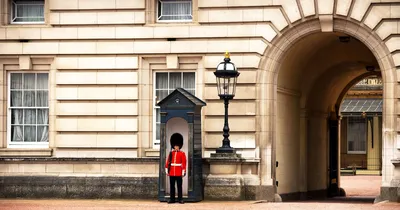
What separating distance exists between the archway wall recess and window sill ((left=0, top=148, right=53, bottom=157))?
16.8 ft

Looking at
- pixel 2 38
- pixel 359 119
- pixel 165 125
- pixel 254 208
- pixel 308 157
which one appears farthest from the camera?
pixel 359 119

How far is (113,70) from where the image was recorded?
29375 mm

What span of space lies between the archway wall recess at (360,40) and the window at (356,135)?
2765 cm

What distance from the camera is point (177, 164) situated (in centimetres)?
2748

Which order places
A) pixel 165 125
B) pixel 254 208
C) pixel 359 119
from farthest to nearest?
pixel 359 119
pixel 165 125
pixel 254 208

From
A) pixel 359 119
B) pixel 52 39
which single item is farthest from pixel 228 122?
pixel 359 119

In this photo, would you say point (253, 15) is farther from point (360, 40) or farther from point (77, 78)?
point (77, 78)

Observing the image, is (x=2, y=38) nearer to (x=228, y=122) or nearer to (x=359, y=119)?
(x=228, y=122)

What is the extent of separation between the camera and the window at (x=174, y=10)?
29469mm

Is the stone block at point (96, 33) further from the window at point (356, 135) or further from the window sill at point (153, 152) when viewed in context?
the window at point (356, 135)

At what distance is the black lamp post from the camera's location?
28031 mm

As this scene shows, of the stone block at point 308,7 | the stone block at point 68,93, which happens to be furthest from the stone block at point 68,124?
the stone block at point 308,7

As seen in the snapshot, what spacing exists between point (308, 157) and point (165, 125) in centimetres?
684

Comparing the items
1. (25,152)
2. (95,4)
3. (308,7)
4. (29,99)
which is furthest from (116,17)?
(308,7)
